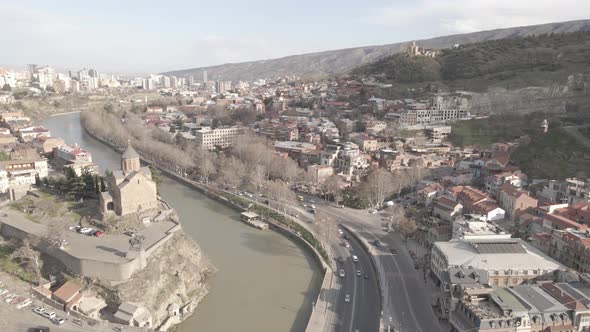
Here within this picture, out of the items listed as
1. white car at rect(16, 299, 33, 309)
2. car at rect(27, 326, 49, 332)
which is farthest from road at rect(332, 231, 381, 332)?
white car at rect(16, 299, 33, 309)

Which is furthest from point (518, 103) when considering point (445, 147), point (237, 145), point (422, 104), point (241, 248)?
point (241, 248)

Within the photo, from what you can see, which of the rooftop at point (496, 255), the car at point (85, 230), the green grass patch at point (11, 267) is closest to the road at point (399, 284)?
the rooftop at point (496, 255)

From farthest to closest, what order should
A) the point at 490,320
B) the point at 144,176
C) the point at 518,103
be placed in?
1. the point at 518,103
2. the point at 144,176
3. the point at 490,320

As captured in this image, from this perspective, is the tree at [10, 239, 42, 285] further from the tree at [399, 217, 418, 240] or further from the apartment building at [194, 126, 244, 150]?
the apartment building at [194, 126, 244, 150]

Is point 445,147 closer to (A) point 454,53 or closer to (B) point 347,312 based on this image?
(B) point 347,312

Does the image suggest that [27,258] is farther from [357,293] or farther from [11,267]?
[357,293]

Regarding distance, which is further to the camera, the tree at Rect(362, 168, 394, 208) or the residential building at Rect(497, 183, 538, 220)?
the tree at Rect(362, 168, 394, 208)

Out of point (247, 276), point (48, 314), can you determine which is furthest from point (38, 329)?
point (247, 276)
